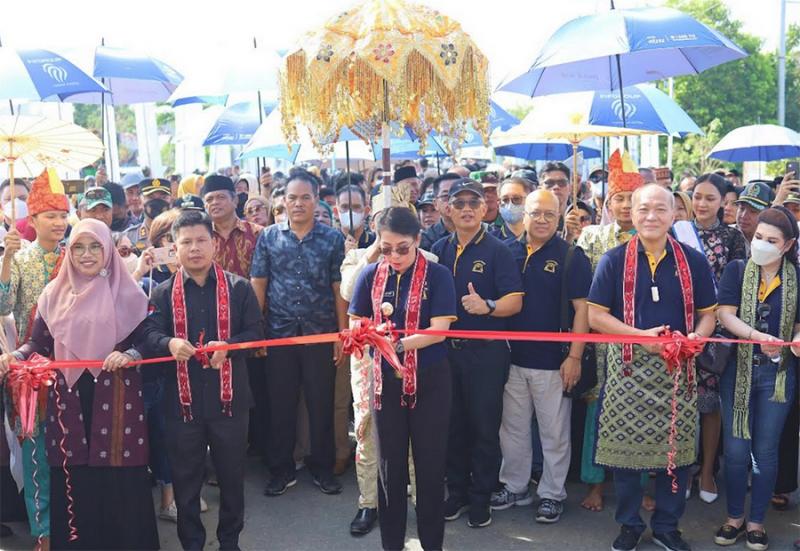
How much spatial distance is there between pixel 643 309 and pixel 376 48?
6.89 feet

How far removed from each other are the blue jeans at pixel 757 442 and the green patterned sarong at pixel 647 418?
32 cm

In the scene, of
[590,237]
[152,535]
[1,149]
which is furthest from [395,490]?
[1,149]

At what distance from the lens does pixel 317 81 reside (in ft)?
15.5

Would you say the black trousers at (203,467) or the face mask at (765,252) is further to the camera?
the face mask at (765,252)

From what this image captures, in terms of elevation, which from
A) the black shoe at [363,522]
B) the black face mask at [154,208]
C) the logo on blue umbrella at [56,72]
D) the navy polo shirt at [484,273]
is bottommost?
the black shoe at [363,522]

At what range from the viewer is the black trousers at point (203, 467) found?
4.52 m

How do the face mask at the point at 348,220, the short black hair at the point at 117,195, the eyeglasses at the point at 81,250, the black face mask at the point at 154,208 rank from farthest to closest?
the short black hair at the point at 117,195 < the black face mask at the point at 154,208 < the face mask at the point at 348,220 < the eyeglasses at the point at 81,250

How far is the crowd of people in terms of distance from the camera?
14.8 ft

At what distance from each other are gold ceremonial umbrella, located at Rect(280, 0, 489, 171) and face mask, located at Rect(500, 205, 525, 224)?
4.70 ft

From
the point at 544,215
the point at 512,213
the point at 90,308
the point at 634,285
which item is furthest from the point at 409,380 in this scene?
the point at 512,213

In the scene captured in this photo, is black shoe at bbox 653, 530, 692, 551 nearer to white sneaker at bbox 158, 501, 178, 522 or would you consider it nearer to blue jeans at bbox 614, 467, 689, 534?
blue jeans at bbox 614, 467, 689, 534

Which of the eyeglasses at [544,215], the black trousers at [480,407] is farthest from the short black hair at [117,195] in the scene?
the eyeglasses at [544,215]

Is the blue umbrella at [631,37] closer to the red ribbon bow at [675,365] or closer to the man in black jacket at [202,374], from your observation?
the red ribbon bow at [675,365]

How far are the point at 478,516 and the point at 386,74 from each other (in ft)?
9.06
